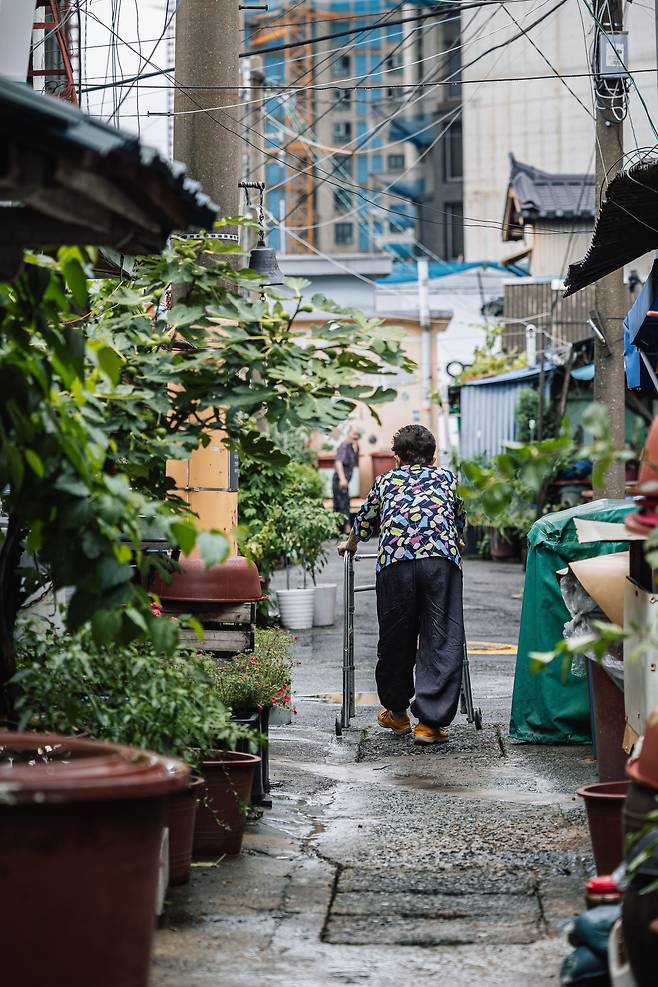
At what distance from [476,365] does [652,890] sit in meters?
27.9

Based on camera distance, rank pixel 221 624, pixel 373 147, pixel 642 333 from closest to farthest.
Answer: pixel 221 624 → pixel 642 333 → pixel 373 147

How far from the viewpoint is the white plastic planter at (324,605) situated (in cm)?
1460

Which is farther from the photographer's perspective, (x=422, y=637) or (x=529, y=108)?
(x=529, y=108)

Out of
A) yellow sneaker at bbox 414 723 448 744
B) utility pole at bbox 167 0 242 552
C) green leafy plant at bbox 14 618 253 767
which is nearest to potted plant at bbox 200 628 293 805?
green leafy plant at bbox 14 618 253 767

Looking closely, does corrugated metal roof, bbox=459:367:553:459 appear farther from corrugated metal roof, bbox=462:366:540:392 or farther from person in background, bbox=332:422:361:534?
person in background, bbox=332:422:361:534

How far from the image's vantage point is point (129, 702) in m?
4.96

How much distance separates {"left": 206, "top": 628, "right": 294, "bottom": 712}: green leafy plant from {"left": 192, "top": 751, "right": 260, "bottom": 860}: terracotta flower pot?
540 mm

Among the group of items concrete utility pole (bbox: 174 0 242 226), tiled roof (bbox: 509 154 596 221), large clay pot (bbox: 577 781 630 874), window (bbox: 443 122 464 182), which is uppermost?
window (bbox: 443 122 464 182)

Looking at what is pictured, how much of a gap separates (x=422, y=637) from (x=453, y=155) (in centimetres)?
6485

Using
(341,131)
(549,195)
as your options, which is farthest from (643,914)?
(341,131)

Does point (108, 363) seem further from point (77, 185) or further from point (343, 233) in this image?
point (343, 233)

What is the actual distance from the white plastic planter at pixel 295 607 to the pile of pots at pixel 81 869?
33.8 ft

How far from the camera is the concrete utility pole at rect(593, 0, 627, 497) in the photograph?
13320mm

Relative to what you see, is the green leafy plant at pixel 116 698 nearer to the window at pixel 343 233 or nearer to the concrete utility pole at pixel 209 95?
the concrete utility pole at pixel 209 95
